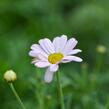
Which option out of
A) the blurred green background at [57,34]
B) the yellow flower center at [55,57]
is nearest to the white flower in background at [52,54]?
the yellow flower center at [55,57]

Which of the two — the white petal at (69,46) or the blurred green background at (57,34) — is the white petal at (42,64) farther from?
the blurred green background at (57,34)

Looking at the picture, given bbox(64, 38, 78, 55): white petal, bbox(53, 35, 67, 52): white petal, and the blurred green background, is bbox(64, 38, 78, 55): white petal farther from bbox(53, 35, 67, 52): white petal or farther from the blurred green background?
the blurred green background

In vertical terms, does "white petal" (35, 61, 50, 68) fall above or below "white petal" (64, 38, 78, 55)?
below

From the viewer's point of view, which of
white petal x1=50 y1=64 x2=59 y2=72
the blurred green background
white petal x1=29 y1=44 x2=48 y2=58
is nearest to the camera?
white petal x1=50 y1=64 x2=59 y2=72

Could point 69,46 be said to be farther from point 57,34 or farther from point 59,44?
point 57,34

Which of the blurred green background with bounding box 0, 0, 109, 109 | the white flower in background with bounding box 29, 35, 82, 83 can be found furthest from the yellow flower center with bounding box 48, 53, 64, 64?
the blurred green background with bounding box 0, 0, 109, 109

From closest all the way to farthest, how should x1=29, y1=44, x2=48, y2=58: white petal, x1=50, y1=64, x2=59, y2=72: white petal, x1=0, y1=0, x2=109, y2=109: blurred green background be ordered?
x1=50, y1=64, x2=59, y2=72: white petal → x1=29, y1=44, x2=48, y2=58: white petal → x1=0, y1=0, x2=109, y2=109: blurred green background

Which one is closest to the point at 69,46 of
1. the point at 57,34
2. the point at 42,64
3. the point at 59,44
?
the point at 59,44

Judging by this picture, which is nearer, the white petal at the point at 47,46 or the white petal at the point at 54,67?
the white petal at the point at 54,67
